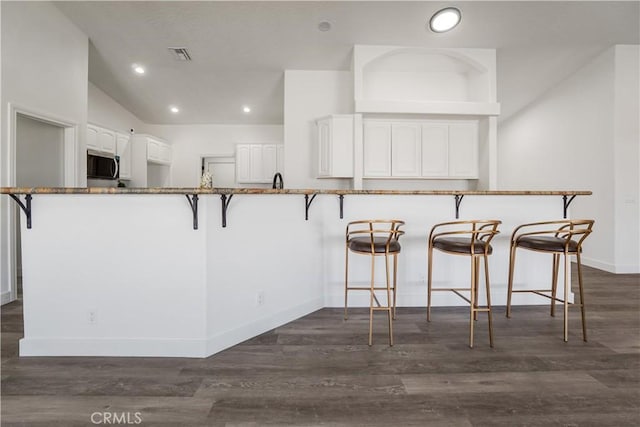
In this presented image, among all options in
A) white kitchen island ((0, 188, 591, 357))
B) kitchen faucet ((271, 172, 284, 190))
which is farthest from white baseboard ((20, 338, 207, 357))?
kitchen faucet ((271, 172, 284, 190))

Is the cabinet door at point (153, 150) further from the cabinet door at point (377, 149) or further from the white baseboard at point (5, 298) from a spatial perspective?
the cabinet door at point (377, 149)

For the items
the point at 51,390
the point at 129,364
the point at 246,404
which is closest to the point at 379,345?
the point at 246,404

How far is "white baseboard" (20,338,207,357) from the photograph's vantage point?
1.97 meters

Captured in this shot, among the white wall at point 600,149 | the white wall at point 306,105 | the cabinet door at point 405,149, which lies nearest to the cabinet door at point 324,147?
the white wall at point 306,105

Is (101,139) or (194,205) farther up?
(101,139)

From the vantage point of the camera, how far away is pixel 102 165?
4.64 metres

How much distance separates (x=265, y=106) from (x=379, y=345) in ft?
16.2

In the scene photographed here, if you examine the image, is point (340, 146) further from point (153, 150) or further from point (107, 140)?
point (153, 150)

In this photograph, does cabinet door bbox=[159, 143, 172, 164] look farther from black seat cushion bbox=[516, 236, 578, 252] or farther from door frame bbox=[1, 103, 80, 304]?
black seat cushion bbox=[516, 236, 578, 252]

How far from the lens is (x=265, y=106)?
5.82 metres

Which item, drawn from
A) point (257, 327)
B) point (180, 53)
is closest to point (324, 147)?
point (180, 53)

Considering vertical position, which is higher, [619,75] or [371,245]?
[619,75]

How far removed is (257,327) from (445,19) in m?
3.79

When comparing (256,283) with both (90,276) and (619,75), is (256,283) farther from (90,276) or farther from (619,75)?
(619,75)
